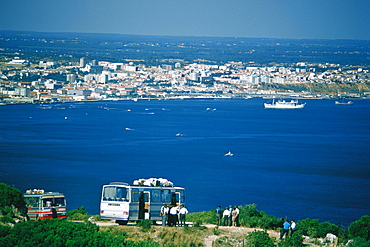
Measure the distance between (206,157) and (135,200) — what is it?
96.7 ft

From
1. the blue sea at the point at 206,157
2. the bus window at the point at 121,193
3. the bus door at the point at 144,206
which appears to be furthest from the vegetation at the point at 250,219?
the blue sea at the point at 206,157

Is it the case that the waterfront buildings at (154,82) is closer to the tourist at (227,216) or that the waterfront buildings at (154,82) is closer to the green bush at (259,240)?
the tourist at (227,216)

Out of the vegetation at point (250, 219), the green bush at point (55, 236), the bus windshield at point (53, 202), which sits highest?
the green bush at point (55, 236)

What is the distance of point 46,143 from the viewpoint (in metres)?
45.6

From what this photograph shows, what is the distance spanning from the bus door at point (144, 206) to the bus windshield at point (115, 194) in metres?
0.31

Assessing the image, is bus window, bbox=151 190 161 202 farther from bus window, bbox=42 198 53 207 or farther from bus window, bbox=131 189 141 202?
bus window, bbox=42 198 53 207

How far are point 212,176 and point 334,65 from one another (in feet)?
497

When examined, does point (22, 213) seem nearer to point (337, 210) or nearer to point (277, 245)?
point (277, 245)

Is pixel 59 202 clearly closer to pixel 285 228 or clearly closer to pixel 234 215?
pixel 234 215

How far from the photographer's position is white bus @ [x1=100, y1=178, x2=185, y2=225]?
10.7 m

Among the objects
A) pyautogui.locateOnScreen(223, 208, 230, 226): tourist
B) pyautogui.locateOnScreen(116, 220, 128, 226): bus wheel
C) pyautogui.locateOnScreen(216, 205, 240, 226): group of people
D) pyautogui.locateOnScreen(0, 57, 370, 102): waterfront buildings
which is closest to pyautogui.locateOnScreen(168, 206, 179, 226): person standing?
pyautogui.locateOnScreen(116, 220, 128, 226): bus wheel

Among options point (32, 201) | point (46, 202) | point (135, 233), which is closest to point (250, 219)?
point (135, 233)

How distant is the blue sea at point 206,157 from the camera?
2705 centimetres

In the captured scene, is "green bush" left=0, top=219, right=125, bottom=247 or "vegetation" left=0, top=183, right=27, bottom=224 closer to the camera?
"green bush" left=0, top=219, right=125, bottom=247
